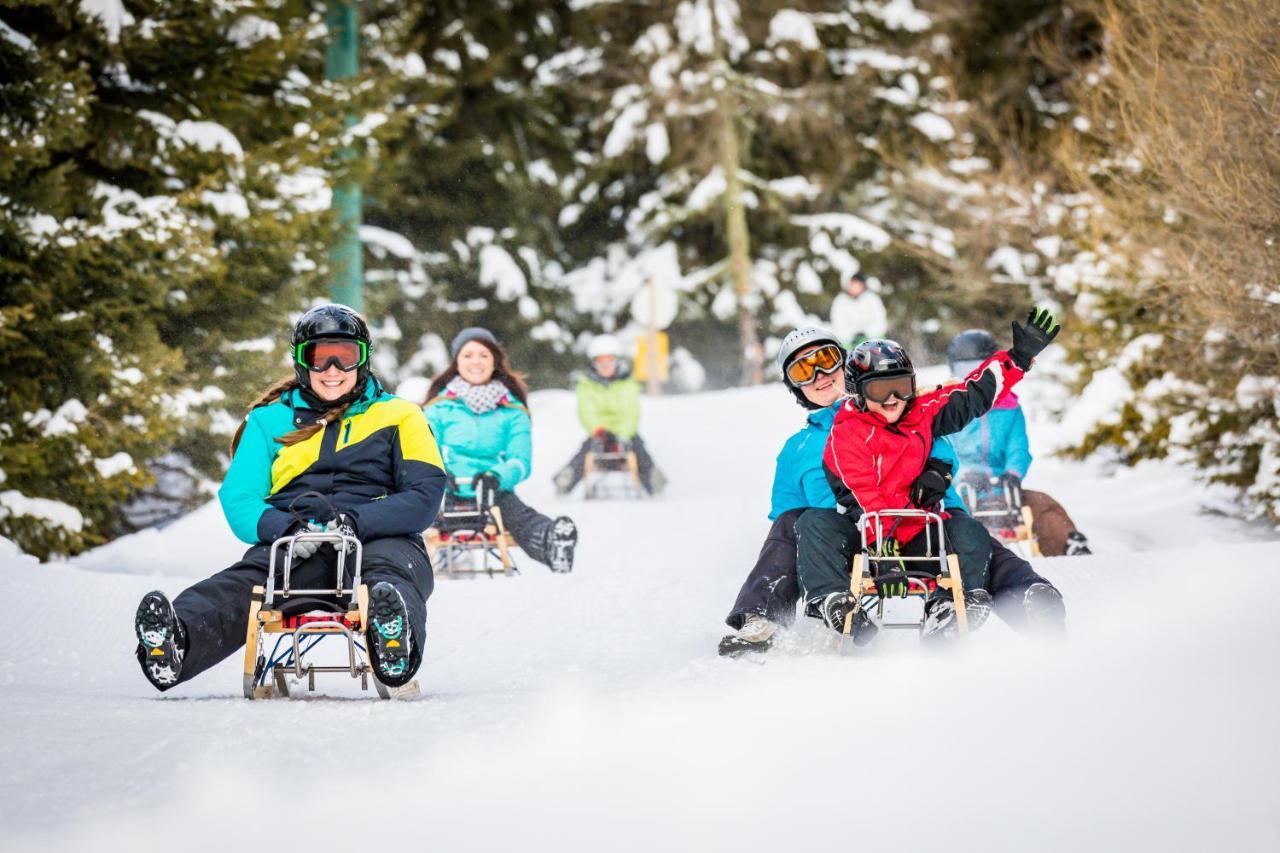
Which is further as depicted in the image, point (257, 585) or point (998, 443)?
point (998, 443)

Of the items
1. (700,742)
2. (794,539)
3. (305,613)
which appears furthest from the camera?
(794,539)

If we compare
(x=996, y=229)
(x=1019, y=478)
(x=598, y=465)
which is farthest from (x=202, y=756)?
(x=996, y=229)

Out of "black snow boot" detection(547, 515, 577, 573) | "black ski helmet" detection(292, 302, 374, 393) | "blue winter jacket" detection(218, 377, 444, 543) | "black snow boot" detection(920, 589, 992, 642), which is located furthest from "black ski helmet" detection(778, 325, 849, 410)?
"black snow boot" detection(547, 515, 577, 573)

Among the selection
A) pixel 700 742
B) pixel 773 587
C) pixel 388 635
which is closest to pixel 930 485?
pixel 773 587

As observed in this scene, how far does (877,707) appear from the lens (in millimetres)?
3732

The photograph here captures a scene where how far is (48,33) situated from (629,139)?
1668cm

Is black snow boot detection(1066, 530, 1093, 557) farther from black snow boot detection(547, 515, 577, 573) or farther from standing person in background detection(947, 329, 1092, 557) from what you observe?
black snow boot detection(547, 515, 577, 573)

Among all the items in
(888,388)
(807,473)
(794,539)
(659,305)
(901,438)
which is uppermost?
(659,305)

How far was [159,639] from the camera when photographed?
4.24 m

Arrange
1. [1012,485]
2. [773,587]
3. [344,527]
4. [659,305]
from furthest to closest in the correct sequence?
1. [659,305]
2. [1012,485]
3. [773,587]
4. [344,527]

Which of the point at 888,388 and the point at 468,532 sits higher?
the point at 888,388

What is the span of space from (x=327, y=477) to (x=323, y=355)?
469 millimetres

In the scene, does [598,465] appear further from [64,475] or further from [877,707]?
[877,707]

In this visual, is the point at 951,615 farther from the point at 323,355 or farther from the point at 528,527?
the point at 528,527
